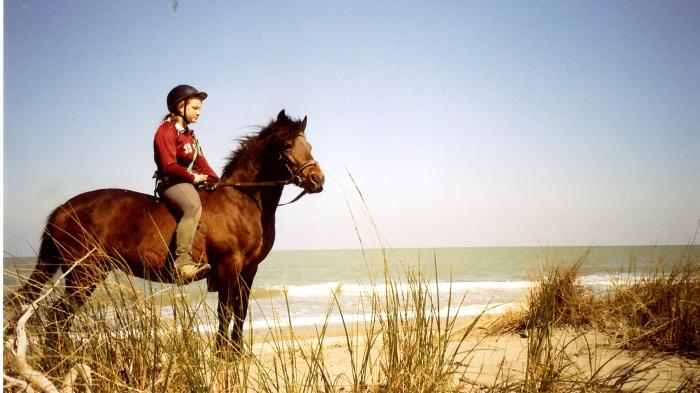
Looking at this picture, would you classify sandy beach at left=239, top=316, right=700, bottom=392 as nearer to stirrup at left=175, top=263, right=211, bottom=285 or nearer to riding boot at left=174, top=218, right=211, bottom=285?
stirrup at left=175, top=263, right=211, bottom=285

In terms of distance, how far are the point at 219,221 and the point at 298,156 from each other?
3.77ft

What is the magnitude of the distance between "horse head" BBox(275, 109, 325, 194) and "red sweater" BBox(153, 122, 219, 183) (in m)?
0.90

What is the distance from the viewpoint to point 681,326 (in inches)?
130

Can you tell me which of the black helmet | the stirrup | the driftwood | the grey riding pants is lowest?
the driftwood

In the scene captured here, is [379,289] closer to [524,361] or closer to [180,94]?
[180,94]

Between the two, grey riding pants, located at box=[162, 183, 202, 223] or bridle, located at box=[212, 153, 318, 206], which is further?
bridle, located at box=[212, 153, 318, 206]

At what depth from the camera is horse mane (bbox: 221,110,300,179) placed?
4.44 metres

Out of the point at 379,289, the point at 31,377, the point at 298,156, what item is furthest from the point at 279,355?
the point at 379,289

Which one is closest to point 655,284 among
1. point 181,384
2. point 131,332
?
point 181,384

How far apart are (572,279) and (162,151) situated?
529 cm

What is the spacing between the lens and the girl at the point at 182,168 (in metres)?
3.85

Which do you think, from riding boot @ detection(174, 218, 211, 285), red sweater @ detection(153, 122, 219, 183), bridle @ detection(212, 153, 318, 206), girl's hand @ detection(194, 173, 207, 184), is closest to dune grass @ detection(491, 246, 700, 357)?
bridle @ detection(212, 153, 318, 206)

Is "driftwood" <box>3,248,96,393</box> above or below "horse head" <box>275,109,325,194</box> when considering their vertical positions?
below

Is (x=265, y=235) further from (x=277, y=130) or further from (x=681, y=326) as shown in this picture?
(x=681, y=326)
